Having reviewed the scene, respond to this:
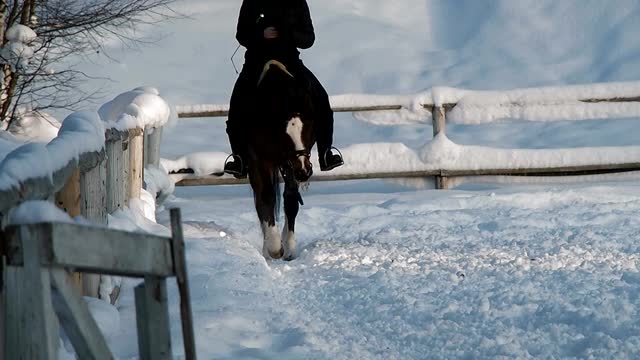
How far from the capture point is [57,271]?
2297 mm

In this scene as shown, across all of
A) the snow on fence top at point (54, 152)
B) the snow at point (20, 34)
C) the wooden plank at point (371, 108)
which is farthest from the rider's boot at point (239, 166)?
the snow at point (20, 34)

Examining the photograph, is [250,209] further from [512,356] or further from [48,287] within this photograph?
[48,287]

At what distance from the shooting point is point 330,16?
36250 mm

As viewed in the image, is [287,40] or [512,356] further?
[287,40]

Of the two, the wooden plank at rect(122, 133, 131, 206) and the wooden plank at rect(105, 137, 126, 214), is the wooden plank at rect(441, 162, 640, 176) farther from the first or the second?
the wooden plank at rect(105, 137, 126, 214)

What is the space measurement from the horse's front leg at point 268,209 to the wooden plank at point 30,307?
5.72 metres

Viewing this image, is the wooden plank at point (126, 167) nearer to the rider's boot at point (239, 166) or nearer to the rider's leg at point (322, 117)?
the rider's boot at point (239, 166)

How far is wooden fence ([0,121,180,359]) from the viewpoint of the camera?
2396 mm

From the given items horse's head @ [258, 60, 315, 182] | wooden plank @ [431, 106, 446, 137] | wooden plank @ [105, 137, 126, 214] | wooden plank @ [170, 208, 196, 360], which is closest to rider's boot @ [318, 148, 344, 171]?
horse's head @ [258, 60, 315, 182]

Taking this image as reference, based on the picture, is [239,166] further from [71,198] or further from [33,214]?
[33,214]

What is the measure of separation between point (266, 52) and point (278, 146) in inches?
28.0

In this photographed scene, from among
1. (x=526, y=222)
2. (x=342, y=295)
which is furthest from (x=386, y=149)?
(x=342, y=295)

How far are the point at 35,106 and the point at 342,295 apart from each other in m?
9.51

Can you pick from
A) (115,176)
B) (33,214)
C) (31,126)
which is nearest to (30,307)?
(33,214)
